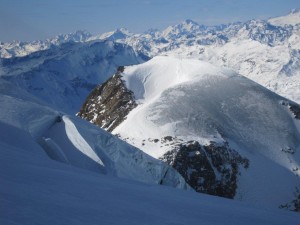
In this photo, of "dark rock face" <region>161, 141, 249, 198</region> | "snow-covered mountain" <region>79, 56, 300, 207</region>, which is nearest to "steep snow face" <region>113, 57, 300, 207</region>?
"snow-covered mountain" <region>79, 56, 300, 207</region>

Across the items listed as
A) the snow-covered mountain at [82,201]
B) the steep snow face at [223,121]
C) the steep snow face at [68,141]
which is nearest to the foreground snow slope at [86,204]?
the snow-covered mountain at [82,201]

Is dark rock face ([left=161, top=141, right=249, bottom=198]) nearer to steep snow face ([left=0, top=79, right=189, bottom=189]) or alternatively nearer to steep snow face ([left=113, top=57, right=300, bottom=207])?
steep snow face ([left=113, top=57, right=300, bottom=207])

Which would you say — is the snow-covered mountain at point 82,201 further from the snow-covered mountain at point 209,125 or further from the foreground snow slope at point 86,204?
the snow-covered mountain at point 209,125

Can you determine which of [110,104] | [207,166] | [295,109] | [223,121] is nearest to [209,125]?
[223,121]

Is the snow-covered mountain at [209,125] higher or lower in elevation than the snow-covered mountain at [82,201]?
higher

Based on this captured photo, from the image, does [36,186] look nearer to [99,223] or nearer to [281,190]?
[99,223]

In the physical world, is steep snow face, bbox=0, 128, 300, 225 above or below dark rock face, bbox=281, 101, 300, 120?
below
